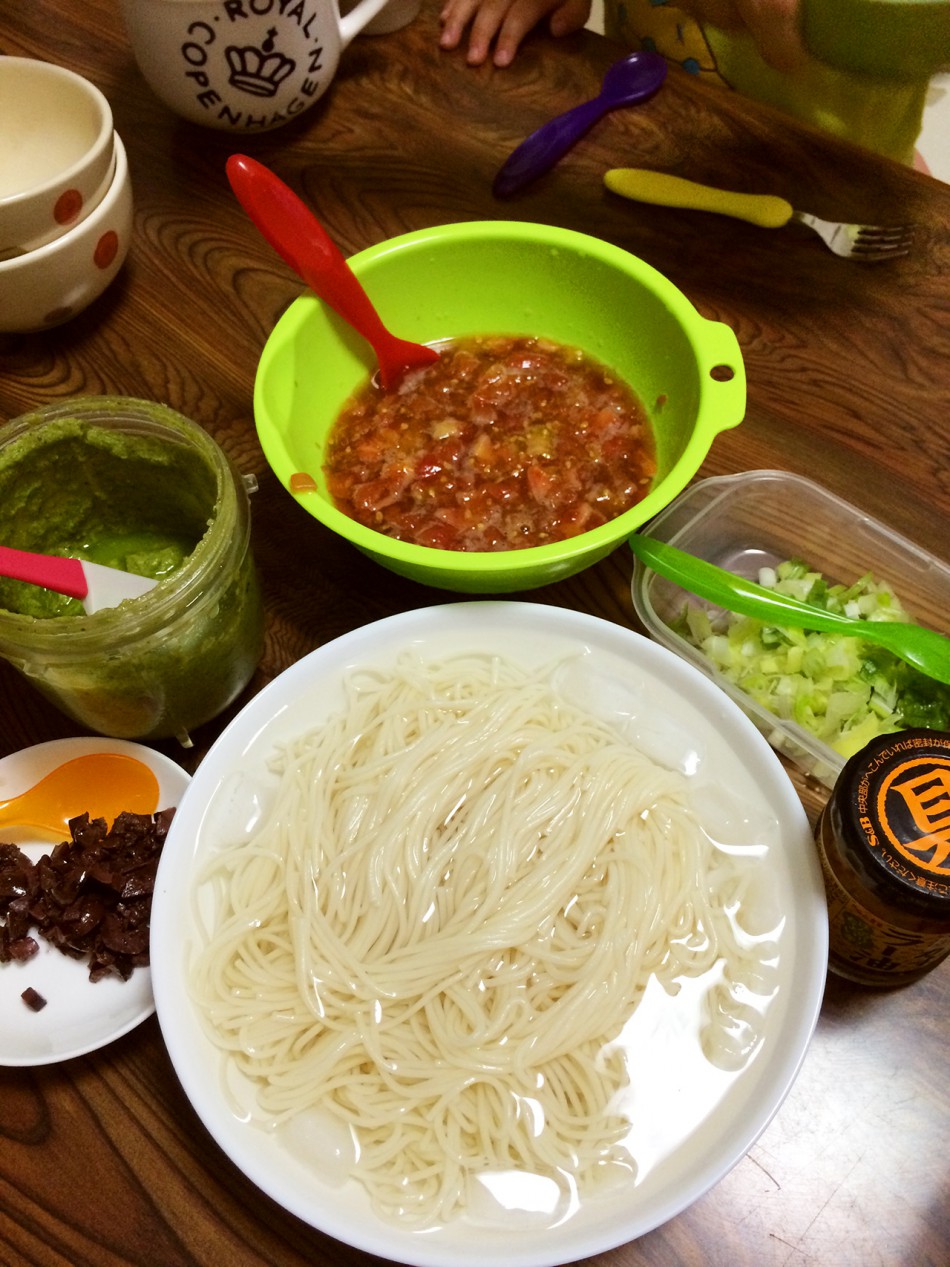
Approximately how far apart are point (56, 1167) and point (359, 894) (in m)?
0.57

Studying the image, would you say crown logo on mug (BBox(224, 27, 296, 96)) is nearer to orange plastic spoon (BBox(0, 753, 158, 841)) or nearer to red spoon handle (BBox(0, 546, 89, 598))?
red spoon handle (BBox(0, 546, 89, 598))

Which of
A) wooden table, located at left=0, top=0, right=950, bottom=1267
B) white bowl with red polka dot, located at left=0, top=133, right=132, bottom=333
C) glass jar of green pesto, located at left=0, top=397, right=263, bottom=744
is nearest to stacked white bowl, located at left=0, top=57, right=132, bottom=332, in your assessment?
white bowl with red polka dot, located at left=0, top=133, right=132, bottom=333

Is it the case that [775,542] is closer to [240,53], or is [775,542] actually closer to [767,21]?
[767,21]

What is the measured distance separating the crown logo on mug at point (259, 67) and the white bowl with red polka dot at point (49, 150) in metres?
0.32

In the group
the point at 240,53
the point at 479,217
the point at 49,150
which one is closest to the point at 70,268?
the point at 49,150

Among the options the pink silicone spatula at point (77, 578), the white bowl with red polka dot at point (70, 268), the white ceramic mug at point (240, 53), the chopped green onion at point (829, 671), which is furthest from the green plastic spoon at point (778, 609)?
the white ceramic mug at point (240, 53)

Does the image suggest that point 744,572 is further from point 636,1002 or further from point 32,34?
point 32,34

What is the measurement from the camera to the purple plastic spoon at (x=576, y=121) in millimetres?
2291

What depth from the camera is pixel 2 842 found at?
1493 mm

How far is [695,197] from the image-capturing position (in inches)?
86.7

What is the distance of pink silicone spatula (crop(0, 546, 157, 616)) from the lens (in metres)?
1.35

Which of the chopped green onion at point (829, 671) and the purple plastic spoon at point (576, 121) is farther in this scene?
the purple plastic spoon at point (576, 121)

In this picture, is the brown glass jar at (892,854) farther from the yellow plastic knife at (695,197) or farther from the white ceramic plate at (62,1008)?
the yellow plastic knife at (695,197)

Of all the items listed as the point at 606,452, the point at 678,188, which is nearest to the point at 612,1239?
the point at 606,452
